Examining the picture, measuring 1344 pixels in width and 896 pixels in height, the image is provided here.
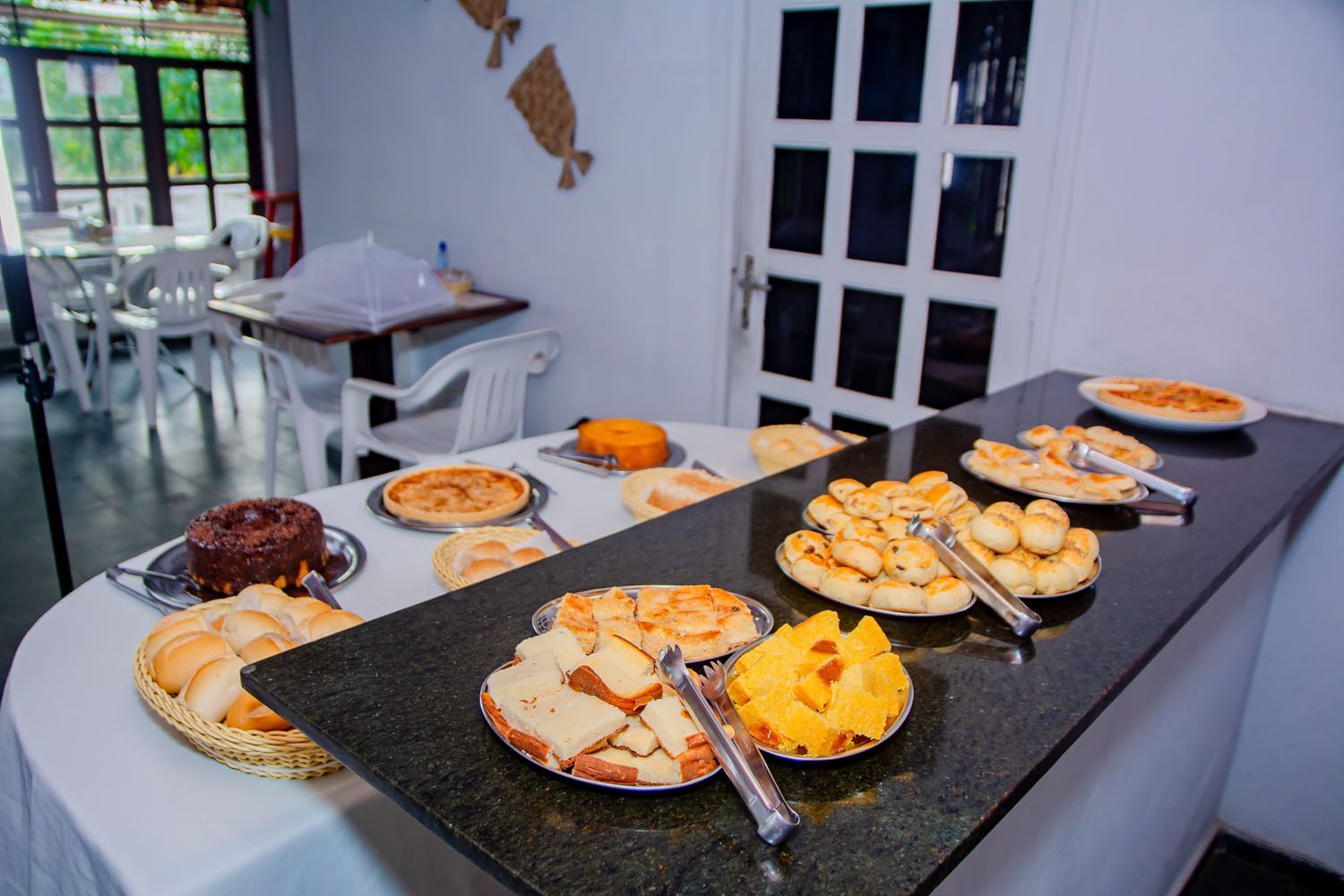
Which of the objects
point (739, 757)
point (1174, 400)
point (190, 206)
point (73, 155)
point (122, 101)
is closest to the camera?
point (739, 757)

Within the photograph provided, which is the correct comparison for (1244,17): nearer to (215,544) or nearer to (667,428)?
(667,428)

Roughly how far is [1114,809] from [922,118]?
1709 mm

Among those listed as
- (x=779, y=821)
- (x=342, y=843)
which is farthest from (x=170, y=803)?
(x=779, y=821)

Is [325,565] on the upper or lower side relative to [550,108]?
lower

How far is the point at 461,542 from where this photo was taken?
1.55 m

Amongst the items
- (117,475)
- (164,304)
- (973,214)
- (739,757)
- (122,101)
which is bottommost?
(117,475)

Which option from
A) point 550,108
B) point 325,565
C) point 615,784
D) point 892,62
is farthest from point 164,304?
point 615,784

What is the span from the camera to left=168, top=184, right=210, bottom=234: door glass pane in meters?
6.21

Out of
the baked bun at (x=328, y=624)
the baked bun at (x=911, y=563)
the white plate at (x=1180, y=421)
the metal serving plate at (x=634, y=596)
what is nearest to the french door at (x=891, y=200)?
the white plate at (x=1180, y=421)

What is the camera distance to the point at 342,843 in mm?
1076

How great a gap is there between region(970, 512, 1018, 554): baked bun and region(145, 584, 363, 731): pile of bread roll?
2.53 ft

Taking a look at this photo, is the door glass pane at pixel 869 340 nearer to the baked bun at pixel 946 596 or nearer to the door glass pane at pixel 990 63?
the door glass pane at pixel 990 63

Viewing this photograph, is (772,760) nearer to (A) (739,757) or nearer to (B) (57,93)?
(A) (739,757)

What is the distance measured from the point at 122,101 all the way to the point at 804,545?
6.17m
